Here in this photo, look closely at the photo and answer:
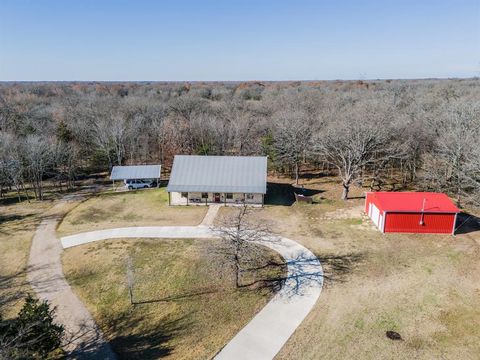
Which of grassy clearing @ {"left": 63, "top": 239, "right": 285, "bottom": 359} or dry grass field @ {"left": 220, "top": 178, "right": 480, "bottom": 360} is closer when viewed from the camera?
dry grass field @ {"left": 220, "top": 178, "right": 480, "bottom": 360}

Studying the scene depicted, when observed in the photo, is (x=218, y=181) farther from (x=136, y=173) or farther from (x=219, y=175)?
(x=136, y=173)

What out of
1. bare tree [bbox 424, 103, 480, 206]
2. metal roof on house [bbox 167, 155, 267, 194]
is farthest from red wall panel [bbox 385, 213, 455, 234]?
metal roof on house [bbox 167, 155, 267, 194]

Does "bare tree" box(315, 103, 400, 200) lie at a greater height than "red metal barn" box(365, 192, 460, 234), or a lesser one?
greater

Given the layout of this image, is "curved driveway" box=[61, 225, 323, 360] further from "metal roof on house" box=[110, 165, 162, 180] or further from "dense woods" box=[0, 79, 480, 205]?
"dense woods" box=[0, 79, 480, 205]

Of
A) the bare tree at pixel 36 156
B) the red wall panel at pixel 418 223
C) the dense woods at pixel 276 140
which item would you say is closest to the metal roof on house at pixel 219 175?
the dense woods at pixel 276 140

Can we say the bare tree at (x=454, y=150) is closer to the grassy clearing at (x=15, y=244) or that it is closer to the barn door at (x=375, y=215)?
the barn door at (x=375, y=215)

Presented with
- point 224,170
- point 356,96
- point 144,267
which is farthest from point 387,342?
point 356,96
